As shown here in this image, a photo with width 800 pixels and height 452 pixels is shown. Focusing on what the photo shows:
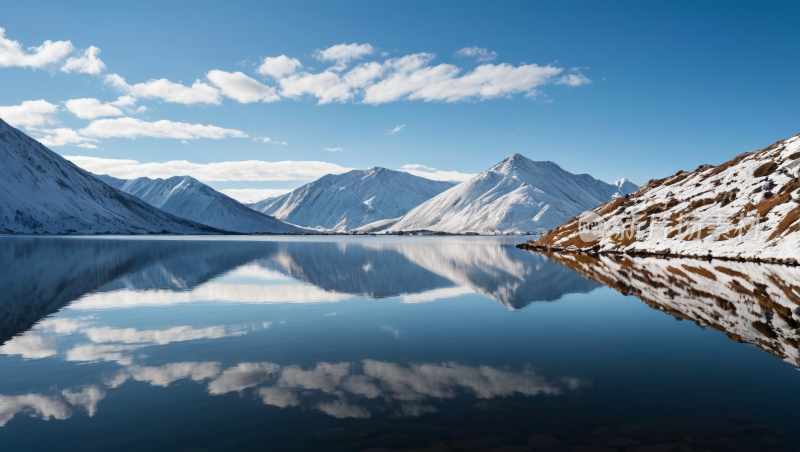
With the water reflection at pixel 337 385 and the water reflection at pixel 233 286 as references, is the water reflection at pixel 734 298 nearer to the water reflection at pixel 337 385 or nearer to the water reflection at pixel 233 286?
the water reflection at pixel 233 286

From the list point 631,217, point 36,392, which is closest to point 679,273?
point 36,392

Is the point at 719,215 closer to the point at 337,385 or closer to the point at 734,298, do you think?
the point at 734,298

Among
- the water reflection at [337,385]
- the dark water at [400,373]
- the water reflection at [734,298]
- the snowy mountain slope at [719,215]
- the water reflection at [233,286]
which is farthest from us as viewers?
the snowy mountain slope at [719,215]

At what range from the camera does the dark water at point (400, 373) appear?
11906 millimetres

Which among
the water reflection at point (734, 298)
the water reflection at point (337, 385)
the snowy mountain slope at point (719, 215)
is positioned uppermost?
the snowy mountain slope at point (719, 215)

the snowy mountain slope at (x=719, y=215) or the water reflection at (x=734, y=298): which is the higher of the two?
the snowy mountain slope at (x=719, y=215)

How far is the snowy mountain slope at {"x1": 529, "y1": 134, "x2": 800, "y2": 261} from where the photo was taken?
245 feet

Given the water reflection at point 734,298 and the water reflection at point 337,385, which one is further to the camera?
the water reflection at point 734,298

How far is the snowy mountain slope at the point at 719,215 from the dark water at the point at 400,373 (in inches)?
1875

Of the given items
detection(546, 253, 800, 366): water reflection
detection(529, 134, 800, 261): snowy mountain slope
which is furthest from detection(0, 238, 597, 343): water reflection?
detection(529, 134, 800, 261): snowy mountain slope

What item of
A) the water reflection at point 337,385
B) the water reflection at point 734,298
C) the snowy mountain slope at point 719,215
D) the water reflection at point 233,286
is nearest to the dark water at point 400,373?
the water reflection at point 337,385

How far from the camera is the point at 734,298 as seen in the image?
114ft

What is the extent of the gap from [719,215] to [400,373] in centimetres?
10018

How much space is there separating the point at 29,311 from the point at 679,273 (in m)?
65.3
